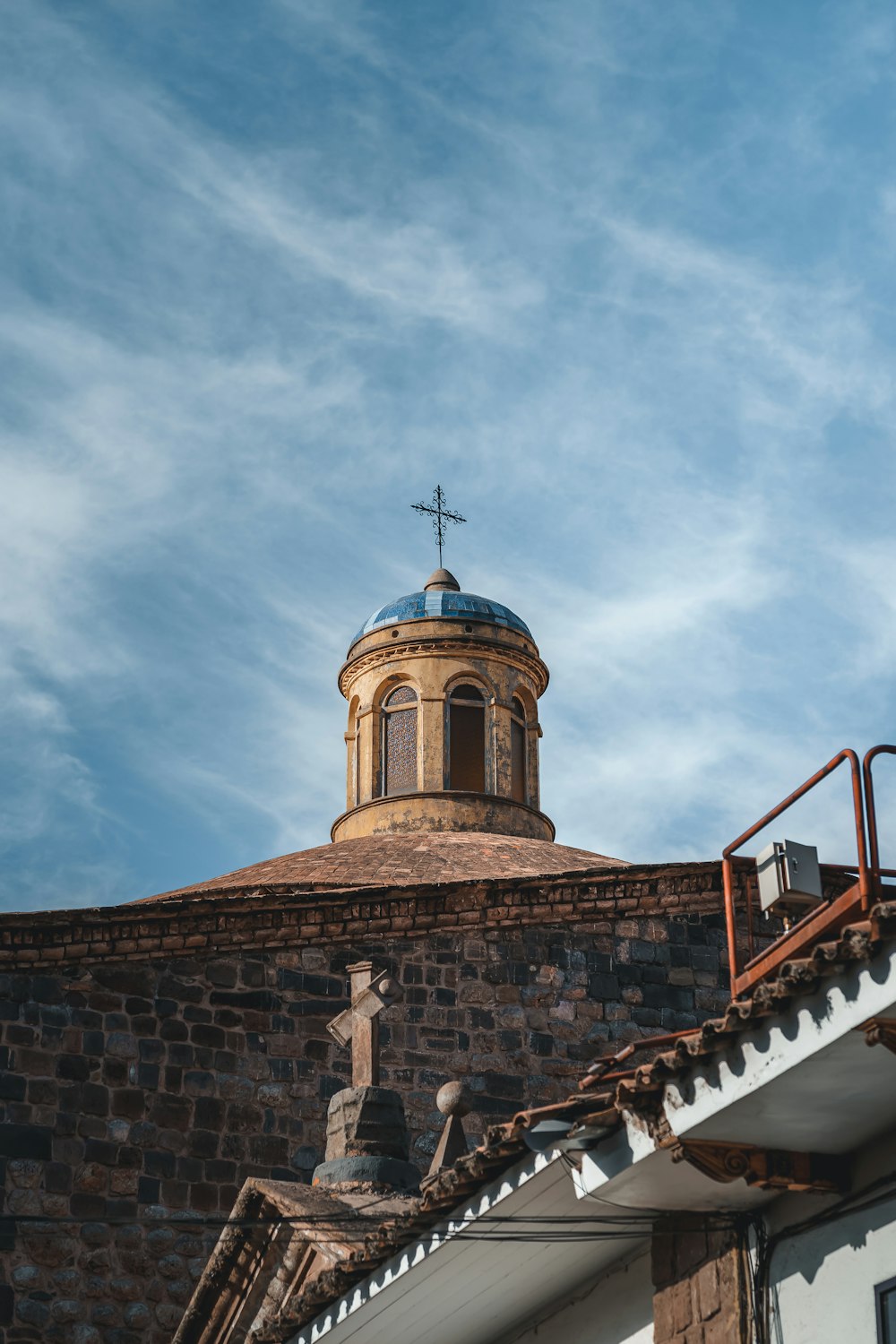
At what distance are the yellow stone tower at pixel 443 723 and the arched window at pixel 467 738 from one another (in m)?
0.01

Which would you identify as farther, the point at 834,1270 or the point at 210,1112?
the point at 210,1112

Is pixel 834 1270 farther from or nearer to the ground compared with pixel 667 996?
nearer to the ground

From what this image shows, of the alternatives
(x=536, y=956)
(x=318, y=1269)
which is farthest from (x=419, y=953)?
(x=318, y=1269)

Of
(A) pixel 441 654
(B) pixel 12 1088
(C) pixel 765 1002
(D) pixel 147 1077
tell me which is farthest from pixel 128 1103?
(A) pixel 441 654

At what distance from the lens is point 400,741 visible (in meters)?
22.0

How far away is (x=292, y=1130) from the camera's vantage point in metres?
13.8

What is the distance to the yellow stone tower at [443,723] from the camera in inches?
846

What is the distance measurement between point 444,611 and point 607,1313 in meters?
15.2

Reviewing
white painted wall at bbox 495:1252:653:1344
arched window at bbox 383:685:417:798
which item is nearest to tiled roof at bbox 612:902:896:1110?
white painted wall at bbox 495:1252:653:1344

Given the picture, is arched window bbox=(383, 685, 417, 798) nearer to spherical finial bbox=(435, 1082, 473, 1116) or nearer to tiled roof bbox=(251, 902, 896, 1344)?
spherical finial bbox=(435, 1082, 473, 1116)

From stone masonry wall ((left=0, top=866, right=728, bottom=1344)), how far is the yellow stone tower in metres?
6.32

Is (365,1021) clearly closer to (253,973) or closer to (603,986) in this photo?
(253,973)

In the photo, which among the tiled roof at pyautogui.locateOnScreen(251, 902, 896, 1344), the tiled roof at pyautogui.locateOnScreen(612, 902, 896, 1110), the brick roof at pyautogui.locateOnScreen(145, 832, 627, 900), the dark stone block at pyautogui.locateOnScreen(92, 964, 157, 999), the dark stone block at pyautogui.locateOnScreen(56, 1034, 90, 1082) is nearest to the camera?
the tiled roof at pyautogui.locateOnScreen(612, 902, 896, 1110)

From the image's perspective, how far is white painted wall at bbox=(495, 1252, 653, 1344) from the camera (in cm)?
741
